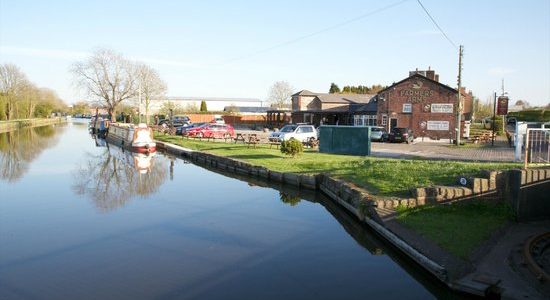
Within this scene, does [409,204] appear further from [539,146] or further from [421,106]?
[421,106]

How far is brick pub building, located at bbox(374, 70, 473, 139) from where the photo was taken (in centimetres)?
4062

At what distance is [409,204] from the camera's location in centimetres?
1209

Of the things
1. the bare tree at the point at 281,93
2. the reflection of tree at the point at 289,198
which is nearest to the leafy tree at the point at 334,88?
the bare tree at the point at 281,93

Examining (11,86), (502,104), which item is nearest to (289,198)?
(502,104)

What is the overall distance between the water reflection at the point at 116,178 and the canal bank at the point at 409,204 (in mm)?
5602

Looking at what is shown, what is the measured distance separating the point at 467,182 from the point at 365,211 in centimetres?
291

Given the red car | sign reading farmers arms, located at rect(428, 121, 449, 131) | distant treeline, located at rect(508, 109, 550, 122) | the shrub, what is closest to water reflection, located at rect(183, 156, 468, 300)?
the shrub

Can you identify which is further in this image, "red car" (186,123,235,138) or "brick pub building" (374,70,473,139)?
"red car" (186,123,235,138)

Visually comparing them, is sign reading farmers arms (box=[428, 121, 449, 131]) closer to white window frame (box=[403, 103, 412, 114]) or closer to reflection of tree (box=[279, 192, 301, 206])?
white window frame (box=[403, 103, 412, 114])

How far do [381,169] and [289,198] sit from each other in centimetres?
369

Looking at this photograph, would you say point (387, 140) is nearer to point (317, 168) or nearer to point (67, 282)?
point (317, 168)

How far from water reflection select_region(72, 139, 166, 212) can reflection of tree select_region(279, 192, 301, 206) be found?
5458 mm

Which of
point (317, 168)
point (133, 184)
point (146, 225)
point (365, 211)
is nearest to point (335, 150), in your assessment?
point (317, 168)

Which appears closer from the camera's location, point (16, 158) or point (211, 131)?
point (16, 158)
